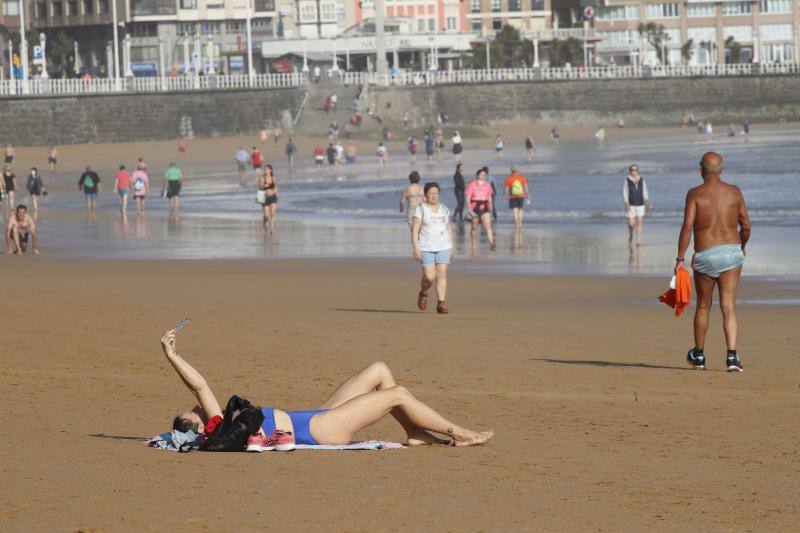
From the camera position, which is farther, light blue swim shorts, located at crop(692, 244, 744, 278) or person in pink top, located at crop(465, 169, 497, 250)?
person in pink top, located at crop(465, 169, 497, 250)

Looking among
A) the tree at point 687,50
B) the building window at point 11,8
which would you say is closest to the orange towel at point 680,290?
the building window at point 11,8

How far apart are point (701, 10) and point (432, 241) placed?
109 meters

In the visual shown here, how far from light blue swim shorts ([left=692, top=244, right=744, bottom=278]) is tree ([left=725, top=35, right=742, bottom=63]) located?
110612 millimetres

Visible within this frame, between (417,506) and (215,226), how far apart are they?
82.0ft

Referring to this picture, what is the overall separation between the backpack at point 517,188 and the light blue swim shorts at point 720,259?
54.6ft

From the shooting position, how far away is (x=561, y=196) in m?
40.3

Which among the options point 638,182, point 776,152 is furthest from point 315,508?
point 776,152

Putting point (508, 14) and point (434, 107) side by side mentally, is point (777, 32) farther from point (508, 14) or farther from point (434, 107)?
point (434, 107)

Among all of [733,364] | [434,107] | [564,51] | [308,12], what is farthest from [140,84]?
[733,364]

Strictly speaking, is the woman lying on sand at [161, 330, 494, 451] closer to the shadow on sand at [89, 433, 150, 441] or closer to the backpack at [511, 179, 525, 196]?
the shadow on sand at [89, 433, 150, 441]

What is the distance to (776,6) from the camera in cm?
11994

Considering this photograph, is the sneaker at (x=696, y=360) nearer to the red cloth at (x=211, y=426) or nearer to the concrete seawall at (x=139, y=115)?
the red cloth at (x=211, y=426)

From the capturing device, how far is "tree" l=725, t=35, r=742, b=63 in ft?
386

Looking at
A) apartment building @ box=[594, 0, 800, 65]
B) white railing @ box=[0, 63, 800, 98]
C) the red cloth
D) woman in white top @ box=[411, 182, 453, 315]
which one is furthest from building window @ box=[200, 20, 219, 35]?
the red cloth
